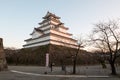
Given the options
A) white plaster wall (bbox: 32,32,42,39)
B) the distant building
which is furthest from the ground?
white plaster wall (bbox: 32,32,42,39)

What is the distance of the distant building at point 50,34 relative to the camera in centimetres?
6000

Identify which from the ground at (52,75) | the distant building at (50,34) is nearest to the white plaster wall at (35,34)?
the distant building at (50,34)

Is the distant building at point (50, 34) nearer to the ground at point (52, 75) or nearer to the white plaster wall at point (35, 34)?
the white plaster wall at point (35, 34)

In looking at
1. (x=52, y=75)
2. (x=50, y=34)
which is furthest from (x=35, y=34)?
(x=52, y=75)

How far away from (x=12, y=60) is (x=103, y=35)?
38992 millimetres

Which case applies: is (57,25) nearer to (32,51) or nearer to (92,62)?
(32,51)

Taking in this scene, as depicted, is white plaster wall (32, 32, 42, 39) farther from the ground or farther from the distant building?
the ground

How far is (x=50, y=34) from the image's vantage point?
5909 cm

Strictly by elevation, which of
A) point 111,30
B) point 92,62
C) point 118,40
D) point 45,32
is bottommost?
point 92,62

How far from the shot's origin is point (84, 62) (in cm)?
5581

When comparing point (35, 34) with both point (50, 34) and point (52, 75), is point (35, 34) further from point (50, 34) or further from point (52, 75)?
point (52, 75)

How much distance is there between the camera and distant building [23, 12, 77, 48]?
60.0 m

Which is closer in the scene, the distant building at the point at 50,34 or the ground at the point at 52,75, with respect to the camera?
the ground at the point at 52,75

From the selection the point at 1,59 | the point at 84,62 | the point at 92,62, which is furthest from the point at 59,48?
the point at 1,59
